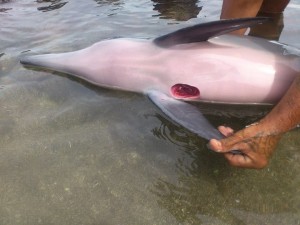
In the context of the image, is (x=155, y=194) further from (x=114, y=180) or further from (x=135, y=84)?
(x=135, y=84)

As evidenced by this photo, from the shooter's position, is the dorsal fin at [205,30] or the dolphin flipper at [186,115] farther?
the dorsal fin at [205,30]

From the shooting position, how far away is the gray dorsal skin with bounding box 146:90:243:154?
231cm

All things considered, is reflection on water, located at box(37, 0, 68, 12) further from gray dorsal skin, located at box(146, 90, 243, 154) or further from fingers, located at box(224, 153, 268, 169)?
fingers, located at box(224, 153, 268, 169)

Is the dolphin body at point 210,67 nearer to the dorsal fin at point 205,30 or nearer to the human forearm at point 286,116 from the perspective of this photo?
the dorsal fin at point 205,30

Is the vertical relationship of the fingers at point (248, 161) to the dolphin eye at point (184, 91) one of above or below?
above

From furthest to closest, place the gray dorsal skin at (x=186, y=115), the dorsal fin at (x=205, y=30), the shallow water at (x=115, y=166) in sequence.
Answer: the dorsal fin at (x=205, y=30) < the gray dorsal skin at (x=186, y=115) < the shallow water at (x=115, y=166)

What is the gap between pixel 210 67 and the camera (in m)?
3.08

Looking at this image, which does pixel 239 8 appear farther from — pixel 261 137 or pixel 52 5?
pixel 52 5

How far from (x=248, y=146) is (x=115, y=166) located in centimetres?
87

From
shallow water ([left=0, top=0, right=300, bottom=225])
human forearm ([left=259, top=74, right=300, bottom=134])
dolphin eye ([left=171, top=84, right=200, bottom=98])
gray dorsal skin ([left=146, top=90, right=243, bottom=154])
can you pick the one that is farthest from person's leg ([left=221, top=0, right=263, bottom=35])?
human forearm ([left=259, top=74, right=300, bottom=134])

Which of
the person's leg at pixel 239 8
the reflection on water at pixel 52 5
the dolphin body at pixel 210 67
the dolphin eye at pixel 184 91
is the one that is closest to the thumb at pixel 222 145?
the dolphin body at pixel 210 67

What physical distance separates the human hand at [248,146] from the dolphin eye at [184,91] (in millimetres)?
851

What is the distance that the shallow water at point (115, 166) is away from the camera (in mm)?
2201

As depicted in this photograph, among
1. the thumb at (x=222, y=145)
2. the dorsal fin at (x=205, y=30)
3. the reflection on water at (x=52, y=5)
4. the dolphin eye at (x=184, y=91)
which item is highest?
the dorsal fin at (x=205, y=30)
